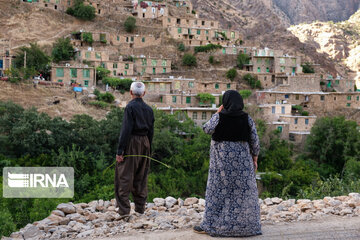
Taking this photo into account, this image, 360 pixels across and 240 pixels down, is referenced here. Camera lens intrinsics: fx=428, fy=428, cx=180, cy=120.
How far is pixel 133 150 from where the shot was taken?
5.50 meters

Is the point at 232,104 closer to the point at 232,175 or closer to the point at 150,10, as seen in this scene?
the point at 232,175

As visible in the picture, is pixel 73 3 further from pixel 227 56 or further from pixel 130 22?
pixel 227 56

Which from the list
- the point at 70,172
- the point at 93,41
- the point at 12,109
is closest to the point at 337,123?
the point at 70,172

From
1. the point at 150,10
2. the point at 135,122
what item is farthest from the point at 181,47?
the point at 135,122

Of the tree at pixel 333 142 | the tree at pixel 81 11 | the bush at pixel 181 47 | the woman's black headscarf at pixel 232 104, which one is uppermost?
the tree at pixel 81 11

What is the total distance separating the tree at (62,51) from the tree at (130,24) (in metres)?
6.58

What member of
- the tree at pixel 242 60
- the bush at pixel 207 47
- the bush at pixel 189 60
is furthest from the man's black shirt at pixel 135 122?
the bush at pixel 207 47

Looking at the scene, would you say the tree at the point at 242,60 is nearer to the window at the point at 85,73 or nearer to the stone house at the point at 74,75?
the stone house at the point at 74,75

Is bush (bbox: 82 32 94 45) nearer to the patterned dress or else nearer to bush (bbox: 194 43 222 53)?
bush (bbox: 194 43 222 53)

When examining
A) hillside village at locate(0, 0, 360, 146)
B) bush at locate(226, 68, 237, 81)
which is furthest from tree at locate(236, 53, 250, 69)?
bush at locate(226, 68, 237, 81)

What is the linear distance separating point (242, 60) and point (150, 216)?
31814 millimetres

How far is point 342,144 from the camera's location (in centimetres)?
2502

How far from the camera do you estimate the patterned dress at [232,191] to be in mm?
4641

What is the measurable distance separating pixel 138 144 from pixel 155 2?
39.9m
